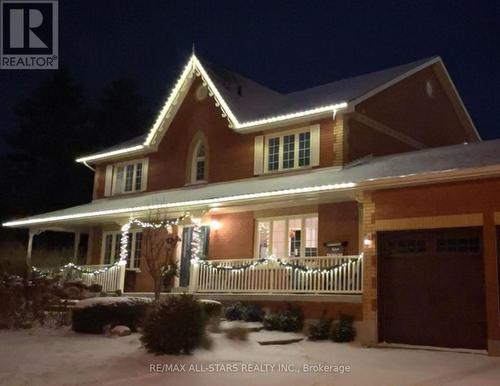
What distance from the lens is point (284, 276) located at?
1623cm

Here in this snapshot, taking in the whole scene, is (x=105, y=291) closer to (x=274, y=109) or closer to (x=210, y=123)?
(x=210, y=123)

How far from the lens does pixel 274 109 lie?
21719 mm

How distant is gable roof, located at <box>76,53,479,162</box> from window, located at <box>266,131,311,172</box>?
0.64 m

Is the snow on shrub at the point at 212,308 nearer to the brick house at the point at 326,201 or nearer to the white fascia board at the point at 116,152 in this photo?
A: the brick house at the point at 326,201

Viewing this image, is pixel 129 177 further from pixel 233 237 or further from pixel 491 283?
pixel 491 283

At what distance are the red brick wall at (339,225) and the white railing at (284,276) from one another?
4.45ft

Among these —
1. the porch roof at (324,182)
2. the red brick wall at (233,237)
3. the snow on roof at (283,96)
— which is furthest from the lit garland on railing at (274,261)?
the snow on roof at (283,96)

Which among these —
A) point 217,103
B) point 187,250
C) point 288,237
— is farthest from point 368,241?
point 217,103

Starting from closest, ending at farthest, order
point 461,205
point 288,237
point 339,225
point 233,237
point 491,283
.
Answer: point 491,283 → point 461,205 → point 339,225 → point 288,237 → point 233,237

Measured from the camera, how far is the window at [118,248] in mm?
22734

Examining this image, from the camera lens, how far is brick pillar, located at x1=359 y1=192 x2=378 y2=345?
1378 centimetres

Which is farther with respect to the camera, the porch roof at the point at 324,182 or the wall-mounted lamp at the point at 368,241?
the wall-mounted lamp at the point at 368,241

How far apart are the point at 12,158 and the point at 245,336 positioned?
37.3m

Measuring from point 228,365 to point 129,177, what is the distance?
1626cm
